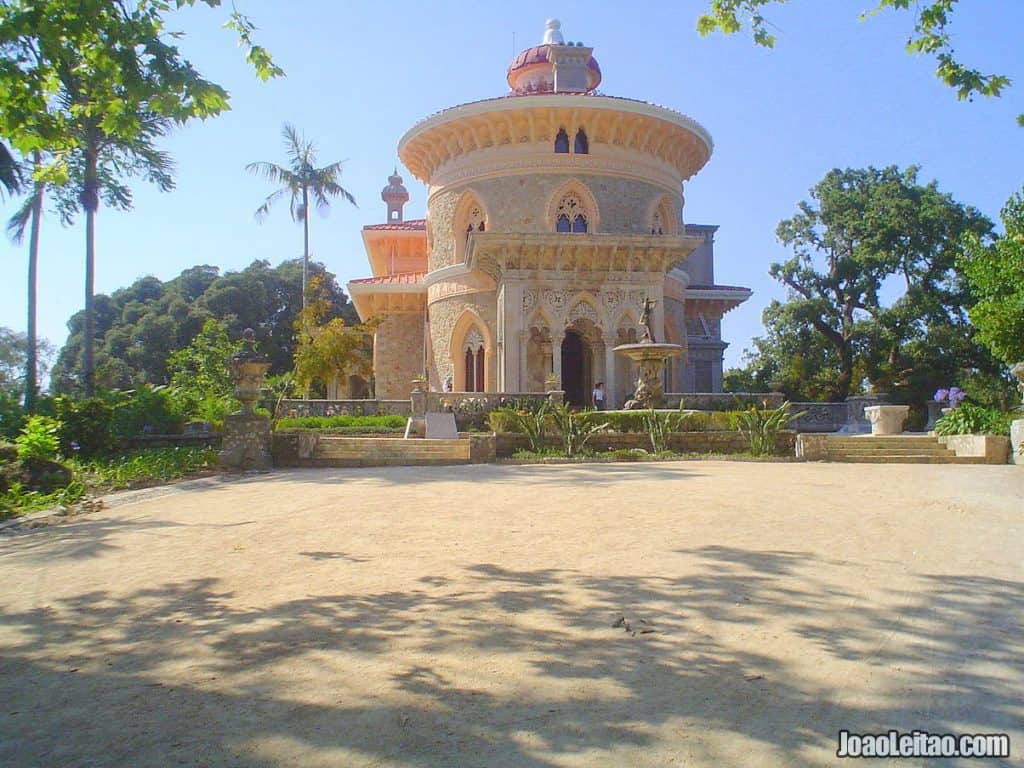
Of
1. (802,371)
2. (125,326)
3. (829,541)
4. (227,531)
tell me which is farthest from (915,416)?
(125,326)

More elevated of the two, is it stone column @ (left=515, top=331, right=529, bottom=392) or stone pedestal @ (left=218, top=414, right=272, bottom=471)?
stone column @ (left=515, top=331, right=529, bottom=392)

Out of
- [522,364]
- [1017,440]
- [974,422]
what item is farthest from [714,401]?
[1017,440]

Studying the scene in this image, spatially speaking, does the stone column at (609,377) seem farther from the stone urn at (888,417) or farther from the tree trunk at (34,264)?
the tree trunk at (34,264)

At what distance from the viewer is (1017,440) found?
13.4 m

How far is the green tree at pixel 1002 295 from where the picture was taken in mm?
14656

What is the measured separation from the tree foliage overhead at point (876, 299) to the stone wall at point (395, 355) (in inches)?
543

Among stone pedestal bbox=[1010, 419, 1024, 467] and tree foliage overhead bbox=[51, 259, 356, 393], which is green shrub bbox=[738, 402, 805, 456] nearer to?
stone pedestal bbox=[1010, 419, 1024, 467]

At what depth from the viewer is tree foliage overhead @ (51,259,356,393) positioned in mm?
46562

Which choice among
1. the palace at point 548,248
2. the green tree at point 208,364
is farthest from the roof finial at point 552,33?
the green tree at point 208,364

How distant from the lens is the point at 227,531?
668 cm

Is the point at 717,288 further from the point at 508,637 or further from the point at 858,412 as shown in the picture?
the point at 508,637

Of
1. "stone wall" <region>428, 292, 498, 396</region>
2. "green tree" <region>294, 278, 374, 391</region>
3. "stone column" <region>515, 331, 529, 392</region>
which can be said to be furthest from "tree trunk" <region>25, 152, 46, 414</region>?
"stone column" <region>515, 331, 529, 392</region>

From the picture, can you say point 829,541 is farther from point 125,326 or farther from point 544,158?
point 125,326

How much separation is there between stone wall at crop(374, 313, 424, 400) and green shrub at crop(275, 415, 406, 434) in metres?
9.41
